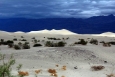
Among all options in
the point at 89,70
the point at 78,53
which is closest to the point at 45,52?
the point at 78,53

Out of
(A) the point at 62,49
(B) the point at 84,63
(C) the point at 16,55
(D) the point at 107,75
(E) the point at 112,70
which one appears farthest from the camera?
(A) the point at 62,49

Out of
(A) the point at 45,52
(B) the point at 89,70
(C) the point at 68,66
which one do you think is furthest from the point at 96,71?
(A) the point at 45,52

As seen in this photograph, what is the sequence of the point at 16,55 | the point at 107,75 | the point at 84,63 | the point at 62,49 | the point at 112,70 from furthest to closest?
the point at 62,49, the point at 16,55, the point at 84,63, the point at 112,70, the point at 107,75

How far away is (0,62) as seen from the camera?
1386 cm

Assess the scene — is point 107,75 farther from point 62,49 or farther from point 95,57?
point 62,49

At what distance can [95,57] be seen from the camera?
16.4m

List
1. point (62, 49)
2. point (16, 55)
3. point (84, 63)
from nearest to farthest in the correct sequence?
point (84, 63)
point (16, 55)
point (62, 49)

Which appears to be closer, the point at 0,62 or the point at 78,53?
the point at 0,62

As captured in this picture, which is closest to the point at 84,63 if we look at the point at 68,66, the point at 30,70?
the point at 68,66

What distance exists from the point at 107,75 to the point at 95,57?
13.7 ft

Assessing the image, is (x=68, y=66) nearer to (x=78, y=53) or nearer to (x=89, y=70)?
(x=89, y=70)

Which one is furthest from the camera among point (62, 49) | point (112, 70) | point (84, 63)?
point (62, 49)

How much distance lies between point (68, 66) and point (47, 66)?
3.56 ft

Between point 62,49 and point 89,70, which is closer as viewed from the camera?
point 89,70
